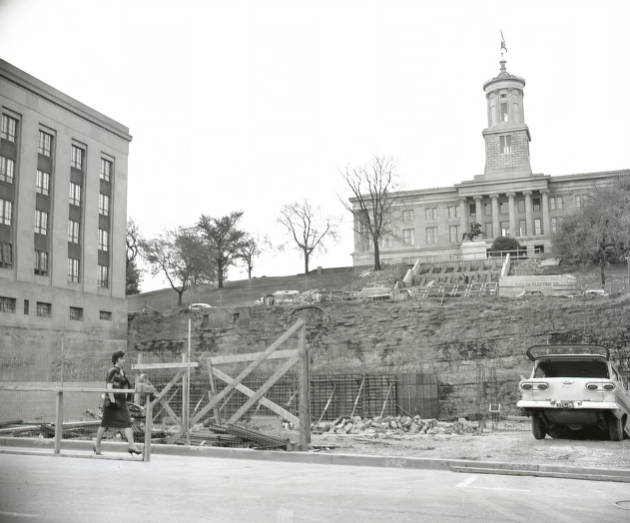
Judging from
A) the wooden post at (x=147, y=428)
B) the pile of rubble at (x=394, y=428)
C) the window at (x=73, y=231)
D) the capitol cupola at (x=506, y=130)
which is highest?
the capitol cupola at (x=506, y=130)

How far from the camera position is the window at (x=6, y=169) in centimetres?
3607

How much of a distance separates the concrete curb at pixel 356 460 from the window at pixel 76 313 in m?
27.8

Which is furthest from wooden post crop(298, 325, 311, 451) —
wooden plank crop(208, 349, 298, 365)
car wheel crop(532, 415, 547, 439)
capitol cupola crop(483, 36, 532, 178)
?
capitol cupola crop(483, 36, 532, 178)

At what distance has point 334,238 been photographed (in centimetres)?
7931

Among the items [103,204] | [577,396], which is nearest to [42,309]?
[103,204]

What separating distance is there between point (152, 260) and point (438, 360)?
4308cm

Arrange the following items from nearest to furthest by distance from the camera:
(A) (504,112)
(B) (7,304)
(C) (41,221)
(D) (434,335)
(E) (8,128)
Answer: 1. (B) (7,304)
2. (D) (434,335)
3. (E) (8,128)
4. (C) (41,221)
5. (A) (504,112)

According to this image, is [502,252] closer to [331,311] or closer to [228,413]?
[331,311]

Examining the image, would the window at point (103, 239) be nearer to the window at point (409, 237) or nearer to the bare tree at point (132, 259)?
the bare tree at point (132, 259)

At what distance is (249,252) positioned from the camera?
77.7 m

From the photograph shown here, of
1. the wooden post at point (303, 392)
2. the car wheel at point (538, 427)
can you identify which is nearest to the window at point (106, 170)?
the wooden post at point (303, 392)

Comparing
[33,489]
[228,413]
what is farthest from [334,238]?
[33,489]

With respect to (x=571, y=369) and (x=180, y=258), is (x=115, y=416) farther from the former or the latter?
(x=180, y=258)

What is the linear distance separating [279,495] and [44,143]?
3672 centimetres
